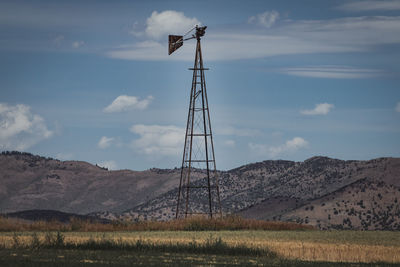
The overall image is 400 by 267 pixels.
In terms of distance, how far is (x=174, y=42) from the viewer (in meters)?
57.8

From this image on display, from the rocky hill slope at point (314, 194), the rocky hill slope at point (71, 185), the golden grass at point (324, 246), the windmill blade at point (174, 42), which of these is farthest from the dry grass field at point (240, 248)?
the rocky hill slope at point (71, 185)

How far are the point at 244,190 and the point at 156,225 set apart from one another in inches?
3860

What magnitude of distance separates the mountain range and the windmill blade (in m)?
Result: 43.7

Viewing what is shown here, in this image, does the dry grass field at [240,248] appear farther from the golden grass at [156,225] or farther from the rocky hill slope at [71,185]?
the rocky hill slope at [71,185]

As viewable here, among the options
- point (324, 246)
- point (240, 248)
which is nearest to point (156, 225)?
point (324, 246)

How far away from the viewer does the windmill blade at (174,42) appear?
A: 2270 inches

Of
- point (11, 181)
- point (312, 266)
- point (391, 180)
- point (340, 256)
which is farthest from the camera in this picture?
point (11, 181)

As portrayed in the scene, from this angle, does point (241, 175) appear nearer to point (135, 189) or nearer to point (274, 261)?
point (135, 189)

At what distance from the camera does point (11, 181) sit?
588 ft

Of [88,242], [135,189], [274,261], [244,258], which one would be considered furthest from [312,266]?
[135,189]

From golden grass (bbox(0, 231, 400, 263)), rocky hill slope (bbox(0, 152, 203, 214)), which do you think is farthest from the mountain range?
golden grass (bbox(0, 231, 400, 263))

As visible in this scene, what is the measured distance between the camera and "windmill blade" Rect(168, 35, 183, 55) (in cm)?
5766

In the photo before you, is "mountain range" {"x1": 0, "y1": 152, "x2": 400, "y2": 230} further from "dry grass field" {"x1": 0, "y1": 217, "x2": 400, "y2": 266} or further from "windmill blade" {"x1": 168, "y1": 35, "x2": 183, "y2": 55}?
"dry grass field" {"x1": 0, "y1": 217, "x2": 400, "y2": 266}

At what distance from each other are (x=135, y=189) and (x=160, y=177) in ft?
29.8
